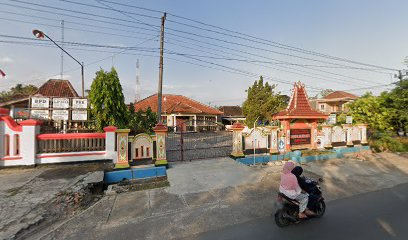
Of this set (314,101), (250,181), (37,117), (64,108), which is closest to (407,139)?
(250,181)

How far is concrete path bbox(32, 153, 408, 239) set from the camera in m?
3.61

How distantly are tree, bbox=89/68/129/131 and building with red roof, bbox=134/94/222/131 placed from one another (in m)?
11.8

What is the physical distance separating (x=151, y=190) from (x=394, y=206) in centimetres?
612

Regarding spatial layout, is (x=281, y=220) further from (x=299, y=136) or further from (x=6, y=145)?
(x=6, y=145)

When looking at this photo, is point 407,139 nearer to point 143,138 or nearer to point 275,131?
point 275,131

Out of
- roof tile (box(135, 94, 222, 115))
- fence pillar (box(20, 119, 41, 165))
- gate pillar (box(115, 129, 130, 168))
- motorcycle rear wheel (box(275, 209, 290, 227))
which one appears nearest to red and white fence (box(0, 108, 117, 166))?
fence pillar (box(20, 119, 41, 165))

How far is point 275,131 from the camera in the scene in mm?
10164

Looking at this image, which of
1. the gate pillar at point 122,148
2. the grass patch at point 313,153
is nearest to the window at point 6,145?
the gate pillar at point 122,148

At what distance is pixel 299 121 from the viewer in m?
10.7

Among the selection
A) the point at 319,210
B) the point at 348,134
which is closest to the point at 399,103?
the point at 348,134

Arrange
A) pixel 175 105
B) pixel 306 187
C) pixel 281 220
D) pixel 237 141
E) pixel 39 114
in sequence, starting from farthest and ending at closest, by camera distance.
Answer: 1. pixel 175 105
2. pixel 39 114
3. pixel 237 141
4. pixel 306 187
5. pixel 281 220

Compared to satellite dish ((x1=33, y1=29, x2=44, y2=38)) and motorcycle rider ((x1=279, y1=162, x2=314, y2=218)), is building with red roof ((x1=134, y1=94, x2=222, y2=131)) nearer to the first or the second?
satellite dish ((x1=33, y1=29, x2=44, y2=38))

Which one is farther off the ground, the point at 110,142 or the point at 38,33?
the point at 38,33

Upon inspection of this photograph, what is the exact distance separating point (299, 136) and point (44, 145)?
1211 cm
